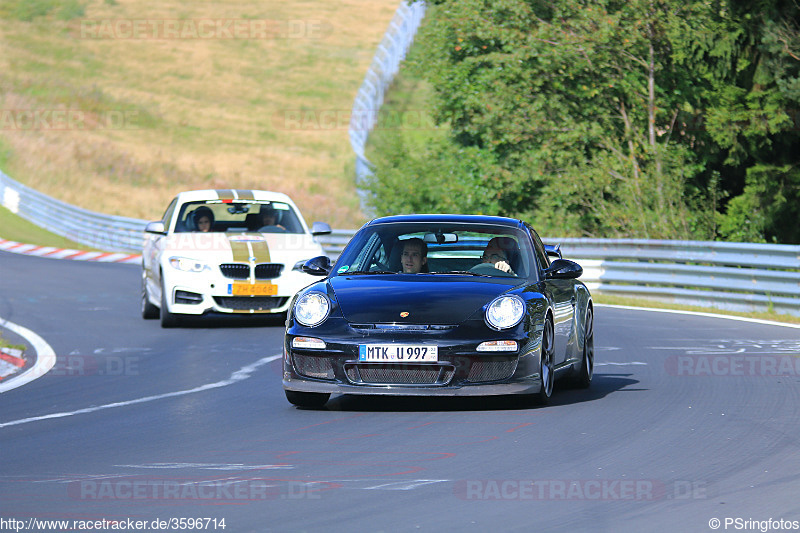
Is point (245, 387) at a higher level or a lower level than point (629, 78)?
lower

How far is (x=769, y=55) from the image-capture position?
24.9 m

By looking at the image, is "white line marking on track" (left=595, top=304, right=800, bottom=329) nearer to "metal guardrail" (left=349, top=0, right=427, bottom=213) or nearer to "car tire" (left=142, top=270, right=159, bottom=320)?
"car tire" (left=142, top=270, right=159, bottom=320)

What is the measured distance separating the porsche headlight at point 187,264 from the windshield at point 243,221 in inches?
34.2

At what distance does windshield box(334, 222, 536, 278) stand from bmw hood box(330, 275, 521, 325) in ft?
0.84

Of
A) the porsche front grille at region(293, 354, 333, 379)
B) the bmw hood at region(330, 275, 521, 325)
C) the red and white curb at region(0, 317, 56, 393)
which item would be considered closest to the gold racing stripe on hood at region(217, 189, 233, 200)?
the red and white curb at region(0, 317, 56, 393)

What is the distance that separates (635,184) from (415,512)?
21.7 metres

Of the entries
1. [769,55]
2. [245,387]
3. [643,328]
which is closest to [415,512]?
[245,387]

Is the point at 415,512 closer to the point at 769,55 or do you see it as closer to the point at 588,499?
the point at 588,499

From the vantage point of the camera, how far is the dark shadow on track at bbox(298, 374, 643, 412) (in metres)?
10.3

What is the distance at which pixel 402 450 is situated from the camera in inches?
332

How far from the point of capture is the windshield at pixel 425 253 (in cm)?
1094

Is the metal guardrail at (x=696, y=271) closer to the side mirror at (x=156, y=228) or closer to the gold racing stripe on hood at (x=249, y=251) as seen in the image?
the gold racing stripe on hood at (x=249, y=251)

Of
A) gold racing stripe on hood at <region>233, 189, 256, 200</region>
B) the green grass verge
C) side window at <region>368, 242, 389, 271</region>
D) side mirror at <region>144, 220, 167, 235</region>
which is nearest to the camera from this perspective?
side window at <region>368, 242, 389, 271</region>

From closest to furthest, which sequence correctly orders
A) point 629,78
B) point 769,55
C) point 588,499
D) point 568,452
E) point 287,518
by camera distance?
point 287,518
point 588,499
point 568,452
point 769,55
point 629,78
